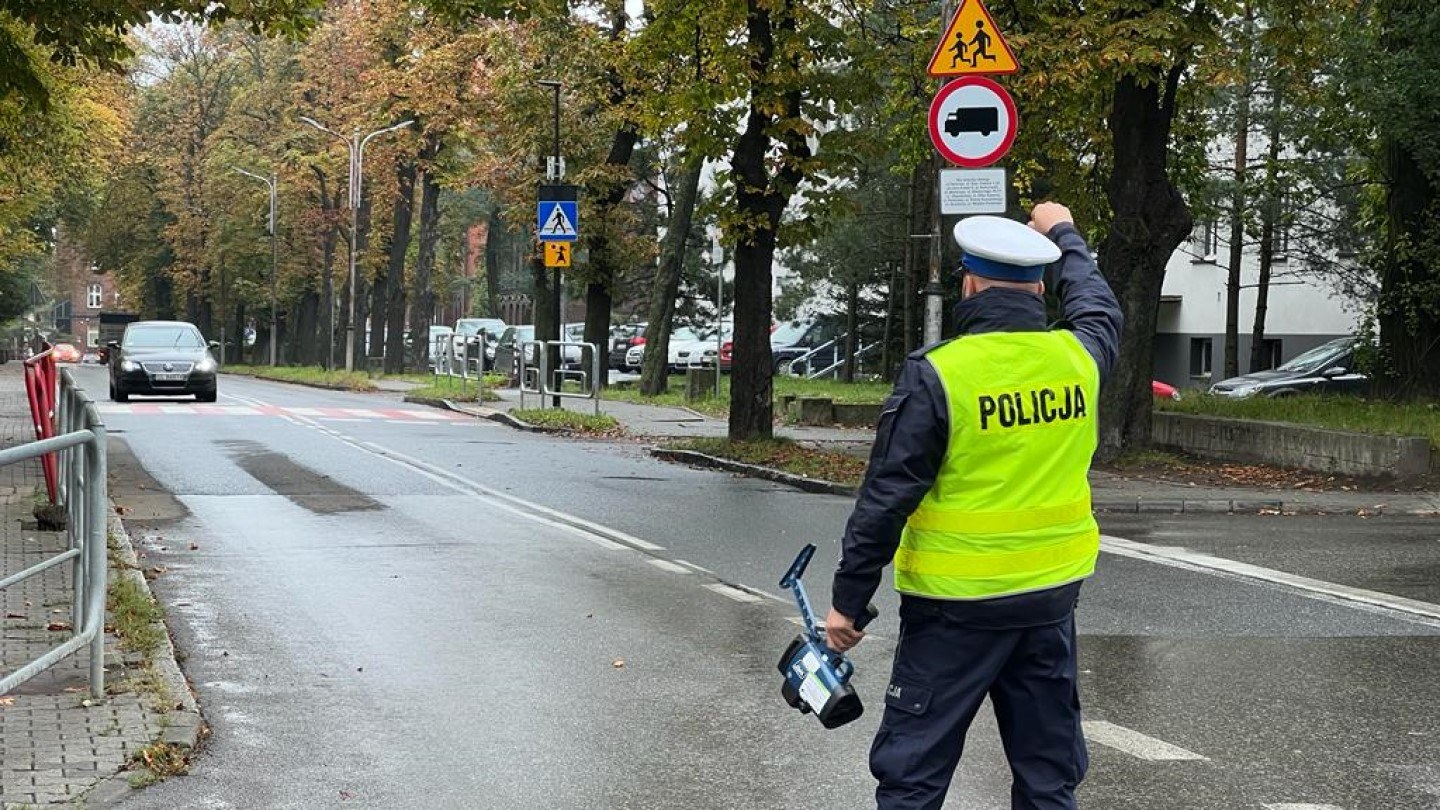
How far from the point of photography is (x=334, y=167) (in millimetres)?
59438

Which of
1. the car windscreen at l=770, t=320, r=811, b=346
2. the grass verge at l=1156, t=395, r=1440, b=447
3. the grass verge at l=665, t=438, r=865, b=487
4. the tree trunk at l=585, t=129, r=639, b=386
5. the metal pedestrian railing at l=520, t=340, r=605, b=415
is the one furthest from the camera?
the car windscreen at l=770, t=320, r=811, b=346

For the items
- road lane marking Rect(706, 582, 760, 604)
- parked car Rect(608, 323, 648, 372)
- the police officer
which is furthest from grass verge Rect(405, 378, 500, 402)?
the police officer

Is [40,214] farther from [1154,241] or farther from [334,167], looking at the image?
[1154,241]

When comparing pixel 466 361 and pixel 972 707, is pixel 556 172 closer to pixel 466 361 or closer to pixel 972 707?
pixel 466 361

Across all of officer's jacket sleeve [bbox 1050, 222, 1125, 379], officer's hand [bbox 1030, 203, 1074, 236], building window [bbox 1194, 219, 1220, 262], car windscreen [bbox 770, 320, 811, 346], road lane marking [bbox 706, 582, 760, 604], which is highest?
building window [bbox 1194, 219, 1220, 262]

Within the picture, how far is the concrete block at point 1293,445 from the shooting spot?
17.1m

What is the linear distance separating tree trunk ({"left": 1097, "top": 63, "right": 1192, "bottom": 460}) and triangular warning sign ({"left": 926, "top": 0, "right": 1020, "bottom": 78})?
517cm

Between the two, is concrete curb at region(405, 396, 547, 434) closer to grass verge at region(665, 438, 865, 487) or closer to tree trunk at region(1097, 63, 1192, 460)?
grass verge at region(665, 438, 865, 487)

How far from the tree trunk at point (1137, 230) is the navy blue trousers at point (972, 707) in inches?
598

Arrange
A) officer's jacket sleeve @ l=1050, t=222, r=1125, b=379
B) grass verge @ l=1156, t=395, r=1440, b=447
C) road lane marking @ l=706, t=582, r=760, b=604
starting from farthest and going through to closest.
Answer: grass verge @ l=1156, t=395, r=1440, b=447
road lane marking @ l=706, t=582, r=760, b=604
officer's jacket sleeve @ l=1050, t=222, r=1125, b=379

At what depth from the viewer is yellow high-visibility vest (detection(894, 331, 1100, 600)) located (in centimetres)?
439

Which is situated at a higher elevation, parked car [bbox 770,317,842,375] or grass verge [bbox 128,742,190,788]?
parked car [bbox 770,317,842,375]

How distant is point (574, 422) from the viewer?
27656 mm

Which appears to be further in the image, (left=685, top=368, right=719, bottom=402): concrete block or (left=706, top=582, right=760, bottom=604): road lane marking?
(left=685, top=368, right=719, bottom=402): concrete block
